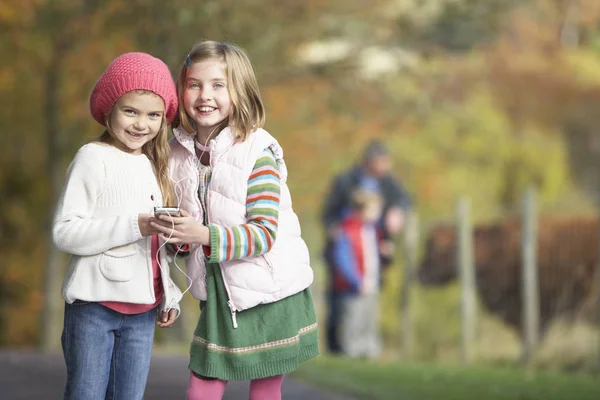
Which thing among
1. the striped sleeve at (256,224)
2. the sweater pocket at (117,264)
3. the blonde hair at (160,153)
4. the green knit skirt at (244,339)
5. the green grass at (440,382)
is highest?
the blonde hair at (160,153)

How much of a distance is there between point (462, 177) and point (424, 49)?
9714 mm

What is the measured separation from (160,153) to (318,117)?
14.7 metres

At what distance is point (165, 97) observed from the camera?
402cm

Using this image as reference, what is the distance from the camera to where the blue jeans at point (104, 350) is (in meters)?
3.93

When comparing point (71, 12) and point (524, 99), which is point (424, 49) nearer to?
point (71, 12)

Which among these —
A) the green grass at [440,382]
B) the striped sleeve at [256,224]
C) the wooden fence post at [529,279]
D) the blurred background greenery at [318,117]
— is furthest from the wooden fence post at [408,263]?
the striped sleeve at [256,224]

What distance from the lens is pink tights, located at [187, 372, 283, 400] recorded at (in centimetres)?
411

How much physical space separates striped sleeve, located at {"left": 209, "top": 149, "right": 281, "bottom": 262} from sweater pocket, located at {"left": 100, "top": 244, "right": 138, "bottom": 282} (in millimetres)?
305

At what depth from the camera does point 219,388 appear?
4.14 m

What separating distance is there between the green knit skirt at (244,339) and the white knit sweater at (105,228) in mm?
174

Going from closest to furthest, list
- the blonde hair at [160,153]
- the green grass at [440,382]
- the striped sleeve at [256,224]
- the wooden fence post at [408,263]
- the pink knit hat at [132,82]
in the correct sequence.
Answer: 1. the striped sleeve at [256,224]
2. the pink knit hat at [132,82]
3. the blonde hair at [160,153]
4. the green grass at [440,382]
5. the wooden fence post at [408,263]

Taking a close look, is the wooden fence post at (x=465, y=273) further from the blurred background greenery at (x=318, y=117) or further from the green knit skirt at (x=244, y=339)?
the green knit skirt at (x=244, y=339)

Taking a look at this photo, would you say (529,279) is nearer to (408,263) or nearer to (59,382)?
(408,263)

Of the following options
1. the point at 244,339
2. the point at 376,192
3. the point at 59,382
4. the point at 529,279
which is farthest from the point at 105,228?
the point at 376,192
